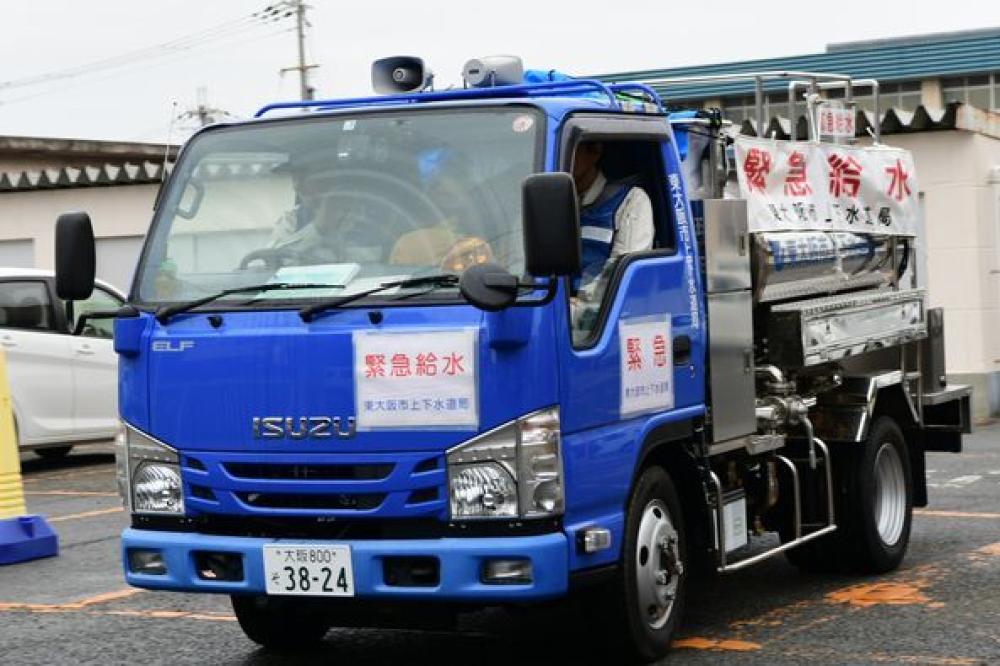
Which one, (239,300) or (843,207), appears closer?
(239,300)

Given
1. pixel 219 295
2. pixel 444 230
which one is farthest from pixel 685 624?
pixel 219 295

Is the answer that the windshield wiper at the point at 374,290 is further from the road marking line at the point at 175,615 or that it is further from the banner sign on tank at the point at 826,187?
the road marking line at the point at 175,615

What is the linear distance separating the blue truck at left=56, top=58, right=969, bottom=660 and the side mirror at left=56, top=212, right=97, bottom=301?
13mm

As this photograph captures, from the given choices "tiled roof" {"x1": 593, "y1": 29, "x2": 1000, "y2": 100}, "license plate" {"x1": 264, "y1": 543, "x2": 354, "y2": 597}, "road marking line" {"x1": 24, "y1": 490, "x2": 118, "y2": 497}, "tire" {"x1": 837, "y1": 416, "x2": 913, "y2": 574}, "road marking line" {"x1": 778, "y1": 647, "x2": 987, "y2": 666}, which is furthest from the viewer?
"tiled roof" {"x1": 593, "y1": 29, "x2": 1000, "y2": 100}

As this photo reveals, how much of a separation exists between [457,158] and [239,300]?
994 mm

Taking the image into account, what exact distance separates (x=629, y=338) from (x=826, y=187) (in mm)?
2885

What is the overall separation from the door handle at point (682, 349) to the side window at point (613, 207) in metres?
0.39

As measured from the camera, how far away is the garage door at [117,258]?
25.2 m

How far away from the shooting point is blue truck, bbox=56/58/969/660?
6.15 m

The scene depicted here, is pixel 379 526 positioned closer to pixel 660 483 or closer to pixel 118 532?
pixel 660 483

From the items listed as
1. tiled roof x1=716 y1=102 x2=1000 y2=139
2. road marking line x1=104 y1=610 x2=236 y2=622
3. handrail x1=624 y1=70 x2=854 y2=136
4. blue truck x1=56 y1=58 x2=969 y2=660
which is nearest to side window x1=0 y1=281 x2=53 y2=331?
road marking line x1=104 y1=610 x2=236 y2=622

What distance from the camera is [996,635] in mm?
7340

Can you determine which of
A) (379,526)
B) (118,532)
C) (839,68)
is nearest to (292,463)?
(379,526)

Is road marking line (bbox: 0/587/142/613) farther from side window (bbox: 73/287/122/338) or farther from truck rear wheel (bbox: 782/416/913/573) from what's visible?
side window (bbox: 73/287/122/338)
